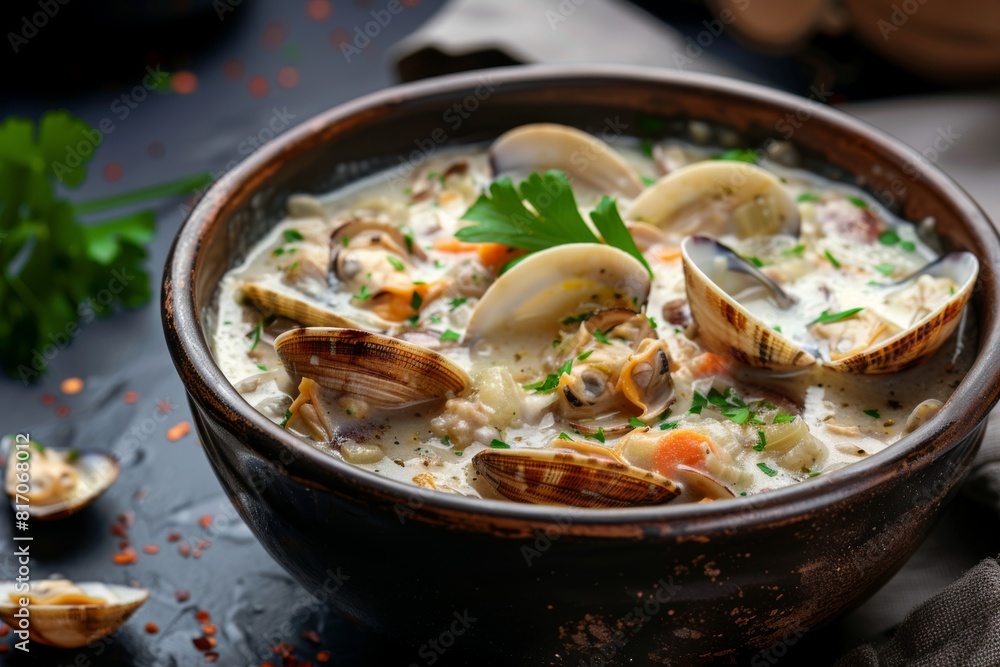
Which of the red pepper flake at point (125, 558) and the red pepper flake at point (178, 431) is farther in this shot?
the red pepper flake at point (178, 431)

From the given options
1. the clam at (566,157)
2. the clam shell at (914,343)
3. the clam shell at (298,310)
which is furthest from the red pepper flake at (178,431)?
the clam shell at (914,343)

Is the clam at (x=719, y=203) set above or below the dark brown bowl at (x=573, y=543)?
above

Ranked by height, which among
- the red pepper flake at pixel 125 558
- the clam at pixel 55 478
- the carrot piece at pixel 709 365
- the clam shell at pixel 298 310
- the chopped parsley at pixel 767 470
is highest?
the carrot piece at pixel 709 365

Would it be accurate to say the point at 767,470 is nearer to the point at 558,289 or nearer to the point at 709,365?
the point at 709,365

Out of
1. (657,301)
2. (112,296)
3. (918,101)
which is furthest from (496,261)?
(918,101)

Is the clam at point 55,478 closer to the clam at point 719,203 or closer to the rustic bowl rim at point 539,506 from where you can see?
the rustic bowl rim at point 539,506

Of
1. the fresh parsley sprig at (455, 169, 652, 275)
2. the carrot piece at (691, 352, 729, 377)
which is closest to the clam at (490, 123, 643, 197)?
the fresh parsley sprig at (455, 169, 652, 275)

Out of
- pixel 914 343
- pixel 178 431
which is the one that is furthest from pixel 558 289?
pixel 178 431
